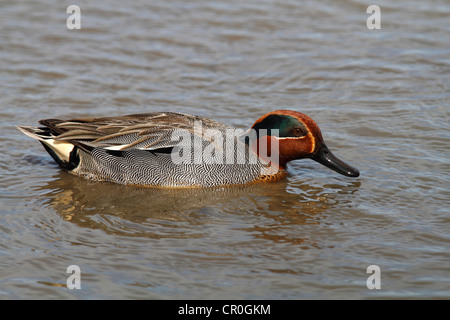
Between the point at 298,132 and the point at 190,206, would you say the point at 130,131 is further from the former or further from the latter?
the point at 298,132

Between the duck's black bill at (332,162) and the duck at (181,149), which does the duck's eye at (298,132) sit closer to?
the duck at (181,149)

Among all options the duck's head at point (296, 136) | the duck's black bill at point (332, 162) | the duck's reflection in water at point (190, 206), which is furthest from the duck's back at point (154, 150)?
the duck's black bill at point (332, 162)

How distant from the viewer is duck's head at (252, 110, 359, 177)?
24.3 ft

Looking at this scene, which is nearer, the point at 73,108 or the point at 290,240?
the point at 290,240

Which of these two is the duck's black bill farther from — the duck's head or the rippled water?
Answer: the rippled water

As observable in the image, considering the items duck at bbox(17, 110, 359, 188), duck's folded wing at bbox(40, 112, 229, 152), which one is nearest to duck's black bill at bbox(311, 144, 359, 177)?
duck at bbox(17, 110, 359, 188)

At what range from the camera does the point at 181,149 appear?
7.24m

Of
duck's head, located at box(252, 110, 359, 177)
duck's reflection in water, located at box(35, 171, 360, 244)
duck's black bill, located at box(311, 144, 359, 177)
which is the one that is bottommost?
duck's reflection in water, located at box(35, 171, 360, 244)

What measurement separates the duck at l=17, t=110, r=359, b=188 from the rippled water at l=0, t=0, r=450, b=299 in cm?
19

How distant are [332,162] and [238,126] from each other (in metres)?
1.64
